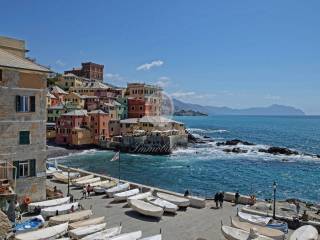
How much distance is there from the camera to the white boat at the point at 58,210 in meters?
23.5

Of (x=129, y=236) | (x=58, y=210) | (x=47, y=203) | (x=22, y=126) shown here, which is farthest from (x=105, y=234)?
(x=22, y=126)

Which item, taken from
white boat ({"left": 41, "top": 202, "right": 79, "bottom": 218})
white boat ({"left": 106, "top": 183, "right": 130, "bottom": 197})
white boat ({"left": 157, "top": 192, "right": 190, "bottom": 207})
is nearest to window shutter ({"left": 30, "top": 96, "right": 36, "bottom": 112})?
white boat ({"left": 41, "top": 202, "right": 79, "bottom": 218})

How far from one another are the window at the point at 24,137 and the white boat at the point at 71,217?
652 centimetres

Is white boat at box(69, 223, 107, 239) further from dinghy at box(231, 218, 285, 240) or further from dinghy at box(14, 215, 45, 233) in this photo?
dinghy at box(231, 218, 285, 240)

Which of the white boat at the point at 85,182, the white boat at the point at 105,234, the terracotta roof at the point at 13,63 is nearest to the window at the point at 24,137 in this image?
the terracotta roof at the point at 13,63

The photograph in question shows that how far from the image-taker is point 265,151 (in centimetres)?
9088

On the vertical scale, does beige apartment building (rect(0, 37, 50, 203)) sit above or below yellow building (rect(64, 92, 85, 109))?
below

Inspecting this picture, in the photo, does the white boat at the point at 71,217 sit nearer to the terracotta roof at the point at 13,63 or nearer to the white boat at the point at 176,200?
the white boat at the point at 176,200

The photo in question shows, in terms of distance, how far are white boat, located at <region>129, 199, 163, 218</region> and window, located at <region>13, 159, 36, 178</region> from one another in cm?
788

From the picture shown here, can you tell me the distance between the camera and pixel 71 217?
22250 millimetres

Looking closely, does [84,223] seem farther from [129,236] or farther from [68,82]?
[68,82]

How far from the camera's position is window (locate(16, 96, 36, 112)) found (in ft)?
81.9

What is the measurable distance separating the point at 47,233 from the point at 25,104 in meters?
10.4

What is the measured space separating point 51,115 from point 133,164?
39.3 m
